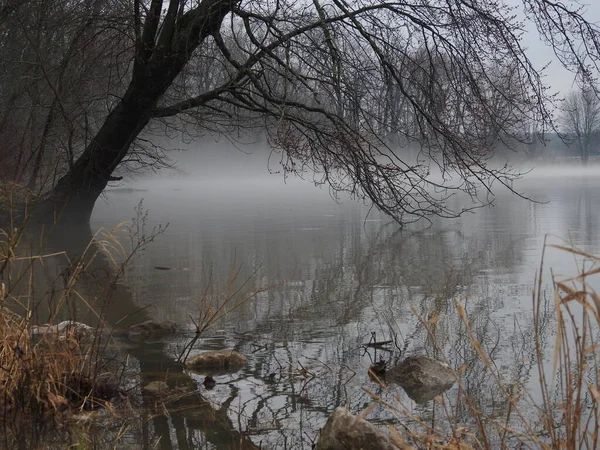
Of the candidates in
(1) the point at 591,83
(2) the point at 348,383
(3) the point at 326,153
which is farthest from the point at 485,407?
(3) the point at 326,153

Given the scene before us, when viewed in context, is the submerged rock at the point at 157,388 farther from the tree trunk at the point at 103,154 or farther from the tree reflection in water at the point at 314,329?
the tree trunk at the point at 103,154

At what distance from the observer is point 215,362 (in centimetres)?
535

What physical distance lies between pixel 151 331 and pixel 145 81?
22.9 ft

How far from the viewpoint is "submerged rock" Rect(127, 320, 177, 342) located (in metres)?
6.23

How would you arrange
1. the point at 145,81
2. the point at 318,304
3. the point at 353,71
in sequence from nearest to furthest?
the point at 318,304
the point at 353,71
the point at 145,81

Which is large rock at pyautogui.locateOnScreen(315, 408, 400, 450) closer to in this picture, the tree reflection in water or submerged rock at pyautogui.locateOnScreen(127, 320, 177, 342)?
the tree reflection in water

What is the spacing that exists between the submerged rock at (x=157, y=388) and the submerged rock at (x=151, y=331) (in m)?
1.36

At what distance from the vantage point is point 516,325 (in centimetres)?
643

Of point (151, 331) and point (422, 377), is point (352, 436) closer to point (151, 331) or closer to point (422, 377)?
point (422, 377)

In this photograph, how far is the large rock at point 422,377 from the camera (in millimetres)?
4738

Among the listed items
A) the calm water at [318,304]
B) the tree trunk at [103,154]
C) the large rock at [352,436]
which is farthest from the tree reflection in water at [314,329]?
the tree trunk at [103,154]

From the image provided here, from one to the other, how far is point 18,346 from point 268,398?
1.46 metres

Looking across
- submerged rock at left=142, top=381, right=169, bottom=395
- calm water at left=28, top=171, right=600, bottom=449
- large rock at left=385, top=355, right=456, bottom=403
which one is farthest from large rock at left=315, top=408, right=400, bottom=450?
submerged rock at left=142, top=381, right=169, bottom=395

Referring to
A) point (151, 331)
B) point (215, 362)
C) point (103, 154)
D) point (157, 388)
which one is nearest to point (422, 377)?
point (215, 362)
